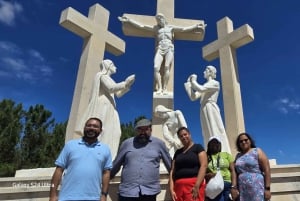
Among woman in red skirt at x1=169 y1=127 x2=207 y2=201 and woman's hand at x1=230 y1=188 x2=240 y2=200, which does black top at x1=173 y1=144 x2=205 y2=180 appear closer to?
woman in red skirt at x1=169 y1=127 x2=207 y2=201

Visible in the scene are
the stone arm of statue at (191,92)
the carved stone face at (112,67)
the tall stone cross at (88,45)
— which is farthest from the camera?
the tall stone cross at (88,45)

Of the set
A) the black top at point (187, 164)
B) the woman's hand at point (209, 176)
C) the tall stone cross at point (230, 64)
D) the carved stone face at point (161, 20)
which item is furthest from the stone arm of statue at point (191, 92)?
the black top at point (187, 164)

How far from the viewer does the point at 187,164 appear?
304cm

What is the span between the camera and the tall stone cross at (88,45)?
7547 mm

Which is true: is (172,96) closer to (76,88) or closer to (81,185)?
(76,88)

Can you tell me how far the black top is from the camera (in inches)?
118

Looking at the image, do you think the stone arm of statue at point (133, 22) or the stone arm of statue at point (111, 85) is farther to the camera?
the stone arm of statue at point (133, 22)

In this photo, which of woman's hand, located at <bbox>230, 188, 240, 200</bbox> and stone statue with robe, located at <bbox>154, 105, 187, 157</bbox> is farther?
stone statue with robe, located at <bbox>154, 105, 187, 157</bbox>

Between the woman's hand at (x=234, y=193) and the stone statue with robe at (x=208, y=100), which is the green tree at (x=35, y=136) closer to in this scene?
the stone statue with robe at (x=208, y=100)

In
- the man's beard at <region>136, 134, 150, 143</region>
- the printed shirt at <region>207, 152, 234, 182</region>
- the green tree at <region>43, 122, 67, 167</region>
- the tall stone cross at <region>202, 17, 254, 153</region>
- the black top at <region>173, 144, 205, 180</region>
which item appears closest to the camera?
the black top at <region>173, 144, 205, 180</region>

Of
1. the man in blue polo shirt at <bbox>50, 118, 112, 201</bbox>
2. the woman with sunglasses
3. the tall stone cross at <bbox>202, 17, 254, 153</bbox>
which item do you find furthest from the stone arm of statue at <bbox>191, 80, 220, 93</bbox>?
the man in blue polo shirt at <bbox>50, 118, 112, 201</bbox>

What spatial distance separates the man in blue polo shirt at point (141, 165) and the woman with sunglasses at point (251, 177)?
840 millimetres

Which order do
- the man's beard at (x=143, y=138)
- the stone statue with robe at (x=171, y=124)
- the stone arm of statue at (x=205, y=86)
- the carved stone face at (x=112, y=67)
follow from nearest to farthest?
the man's beard at (x=143, y=138) < the carved stone face at (x=112, y=67) < the stone statue with robe at (x=171, y=124) < the stone arm of statue at (x=205, y=86)

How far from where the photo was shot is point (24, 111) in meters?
19.8
